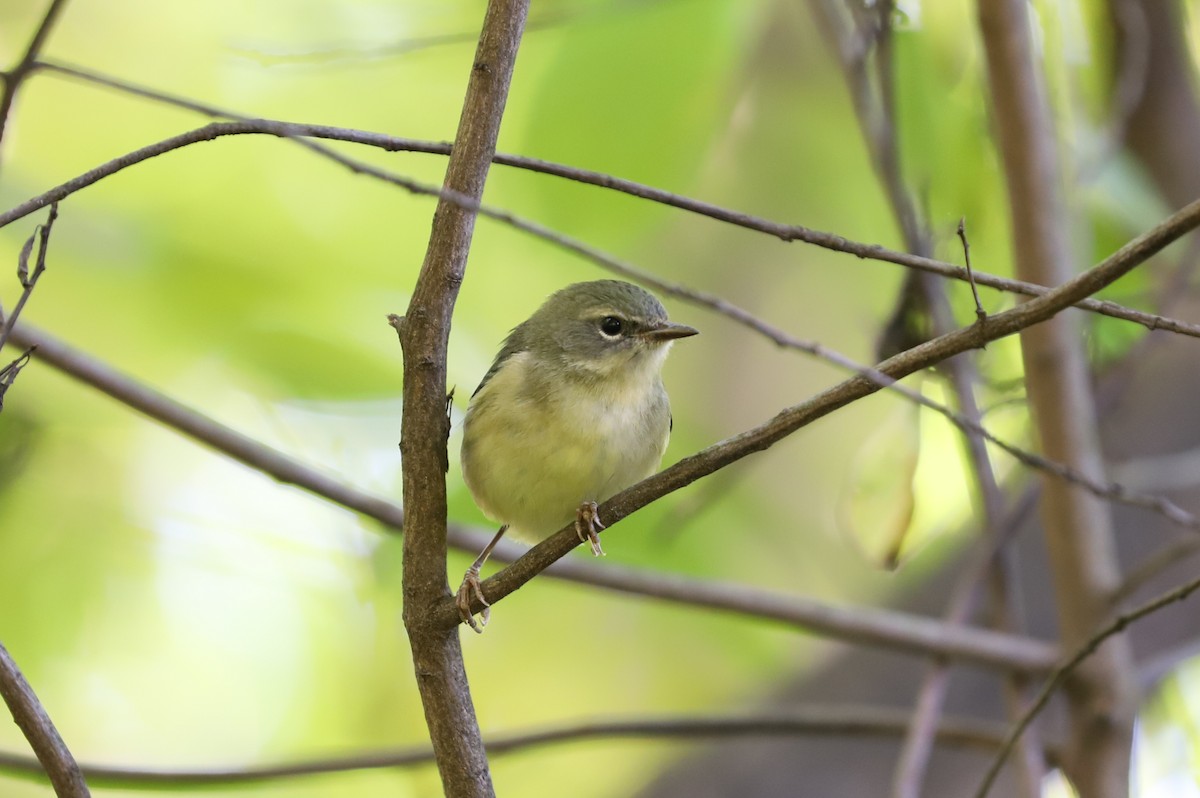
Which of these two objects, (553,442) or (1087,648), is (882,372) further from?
(553,442)

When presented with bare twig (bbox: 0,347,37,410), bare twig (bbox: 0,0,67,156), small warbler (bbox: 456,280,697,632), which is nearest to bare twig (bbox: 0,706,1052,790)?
small warbler (bbox: 456,280,697,632)

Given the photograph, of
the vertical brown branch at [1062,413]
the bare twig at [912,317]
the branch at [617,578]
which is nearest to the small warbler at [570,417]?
the branch at [617,578]

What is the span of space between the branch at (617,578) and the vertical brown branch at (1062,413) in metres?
0.17

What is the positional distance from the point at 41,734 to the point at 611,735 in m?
1.69

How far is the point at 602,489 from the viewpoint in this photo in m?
2.85

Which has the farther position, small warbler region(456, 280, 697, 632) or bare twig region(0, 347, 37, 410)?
small warbler region(456, 280, 697, 632)

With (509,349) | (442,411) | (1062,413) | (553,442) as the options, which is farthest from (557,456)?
(1062,413)

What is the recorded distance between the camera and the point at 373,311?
12.4ft

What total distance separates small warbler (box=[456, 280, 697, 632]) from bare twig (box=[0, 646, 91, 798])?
102cm

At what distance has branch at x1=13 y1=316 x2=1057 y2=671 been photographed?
271 centimetres

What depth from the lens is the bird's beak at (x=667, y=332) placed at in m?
3.06

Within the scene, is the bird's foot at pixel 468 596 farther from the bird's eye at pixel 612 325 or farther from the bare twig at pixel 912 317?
the bare twig at pixel 912 317

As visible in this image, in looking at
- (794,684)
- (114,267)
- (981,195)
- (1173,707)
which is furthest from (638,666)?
(114,267)

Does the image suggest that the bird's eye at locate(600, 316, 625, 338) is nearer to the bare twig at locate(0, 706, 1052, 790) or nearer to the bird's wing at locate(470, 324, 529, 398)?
the bird's wing at locate(470, 324, 529, 398)
